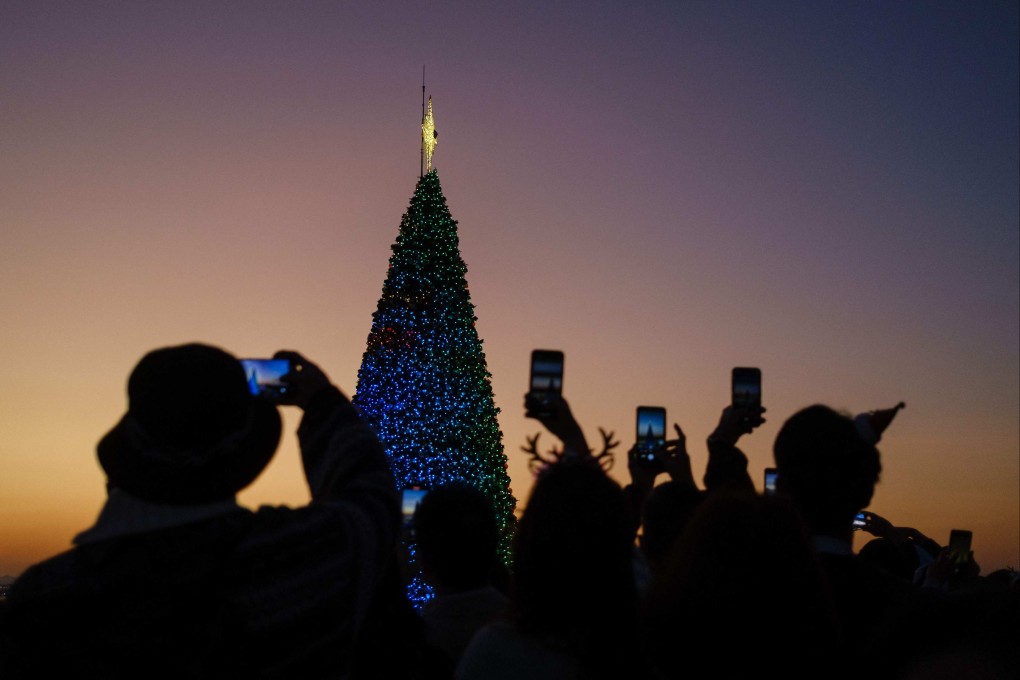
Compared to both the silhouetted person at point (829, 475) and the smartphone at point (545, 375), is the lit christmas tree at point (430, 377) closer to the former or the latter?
the smartphone at point (545, 375)

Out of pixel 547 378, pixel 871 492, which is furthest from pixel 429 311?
pixel 871 492

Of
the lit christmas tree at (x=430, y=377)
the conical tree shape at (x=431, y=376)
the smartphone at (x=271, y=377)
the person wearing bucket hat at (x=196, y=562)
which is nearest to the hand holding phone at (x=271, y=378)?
the smartphone at (x=271, y=377)

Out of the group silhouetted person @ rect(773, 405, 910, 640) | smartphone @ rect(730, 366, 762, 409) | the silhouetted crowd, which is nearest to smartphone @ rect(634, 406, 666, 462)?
smartphone @ rect(730, 366, 762, 409)

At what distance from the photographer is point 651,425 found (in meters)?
4.55

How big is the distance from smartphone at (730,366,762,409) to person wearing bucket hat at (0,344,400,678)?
2413 mm

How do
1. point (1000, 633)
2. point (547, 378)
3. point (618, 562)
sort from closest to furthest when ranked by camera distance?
point (1000, 633) → point (618, 562) → point (547, 378)

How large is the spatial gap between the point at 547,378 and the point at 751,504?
70.7 inches

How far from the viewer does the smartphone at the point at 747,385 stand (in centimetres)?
425

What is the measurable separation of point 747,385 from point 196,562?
291 cm

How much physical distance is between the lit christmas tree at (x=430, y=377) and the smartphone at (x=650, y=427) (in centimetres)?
1020

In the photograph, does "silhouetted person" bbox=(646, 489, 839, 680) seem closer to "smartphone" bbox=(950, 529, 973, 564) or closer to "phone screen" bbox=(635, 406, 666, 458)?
"phone screen" bbox=(635, 406, 666, 458)

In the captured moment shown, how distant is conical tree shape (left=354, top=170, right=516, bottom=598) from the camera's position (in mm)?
14719

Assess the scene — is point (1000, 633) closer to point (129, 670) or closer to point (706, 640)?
point (706, 640)

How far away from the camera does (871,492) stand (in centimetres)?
289
